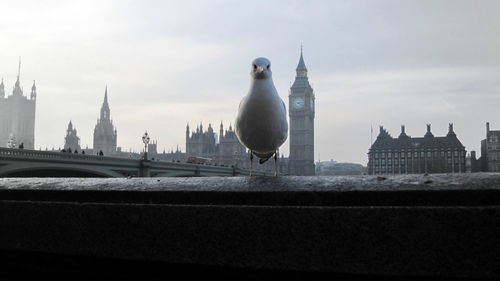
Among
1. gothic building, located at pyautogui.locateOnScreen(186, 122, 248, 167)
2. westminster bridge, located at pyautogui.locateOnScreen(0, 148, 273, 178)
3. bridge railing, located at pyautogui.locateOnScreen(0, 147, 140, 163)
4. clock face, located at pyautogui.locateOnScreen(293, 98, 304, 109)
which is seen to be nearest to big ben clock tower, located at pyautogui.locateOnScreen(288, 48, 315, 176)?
clock face, located at pyautogui.locateOnScreen(293, 98, 304, 109)

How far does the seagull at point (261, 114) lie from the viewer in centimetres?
679

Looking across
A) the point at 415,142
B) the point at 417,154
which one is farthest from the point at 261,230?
the point at 415,142

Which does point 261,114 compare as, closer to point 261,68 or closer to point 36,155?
point 261,68

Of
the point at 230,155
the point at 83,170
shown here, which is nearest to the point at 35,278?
the point at 83,170

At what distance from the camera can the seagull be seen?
679 centimetres

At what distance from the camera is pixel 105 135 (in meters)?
168

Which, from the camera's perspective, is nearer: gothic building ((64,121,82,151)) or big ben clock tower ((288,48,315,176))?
gothic building ((64,121,82,151))

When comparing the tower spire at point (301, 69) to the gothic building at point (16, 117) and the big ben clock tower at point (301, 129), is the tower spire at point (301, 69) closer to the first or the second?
the big ben clock tower at point (301, 129)

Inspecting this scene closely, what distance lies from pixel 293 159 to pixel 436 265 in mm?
171936

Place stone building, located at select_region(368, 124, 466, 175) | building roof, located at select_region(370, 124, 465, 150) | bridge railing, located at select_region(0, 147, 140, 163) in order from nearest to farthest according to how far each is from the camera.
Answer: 1. bridge railing, located at select_region(0, 147, 140, 163)
2. stone building, located at select_region(368, 124, 466, 175)
3. building roof, located at select_region(370, 124, 465, 150)

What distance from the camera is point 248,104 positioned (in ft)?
22.5

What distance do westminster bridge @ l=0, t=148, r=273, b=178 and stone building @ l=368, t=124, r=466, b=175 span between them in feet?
325

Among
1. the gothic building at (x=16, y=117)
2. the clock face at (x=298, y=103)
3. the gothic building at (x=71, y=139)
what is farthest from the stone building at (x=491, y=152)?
the gothic building at (x=16, y=117)

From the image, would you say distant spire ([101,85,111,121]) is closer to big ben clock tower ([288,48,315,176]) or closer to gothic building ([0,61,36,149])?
gothic building ([0,61,36,149])
